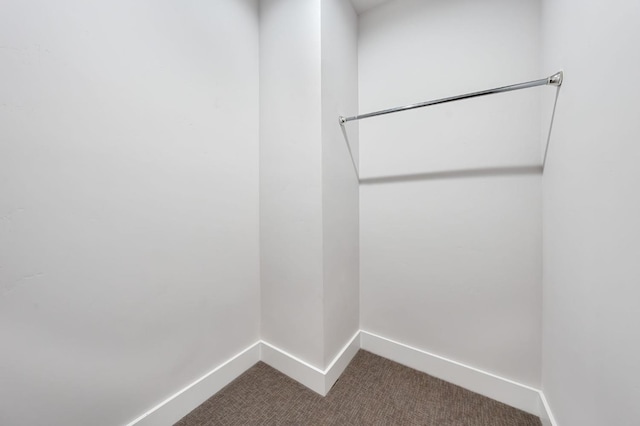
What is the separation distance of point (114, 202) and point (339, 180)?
40.7 inches

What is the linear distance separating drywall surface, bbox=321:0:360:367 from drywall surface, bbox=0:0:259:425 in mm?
525

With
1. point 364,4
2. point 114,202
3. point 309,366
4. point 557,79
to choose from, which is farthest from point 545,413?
point 364,4

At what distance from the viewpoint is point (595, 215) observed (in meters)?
0.65

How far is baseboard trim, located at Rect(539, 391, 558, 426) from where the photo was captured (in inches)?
36.0

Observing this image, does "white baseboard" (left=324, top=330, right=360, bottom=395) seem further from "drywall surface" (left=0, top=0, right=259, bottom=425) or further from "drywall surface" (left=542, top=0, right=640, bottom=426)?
"drywall surface" (left=542, top=0, right=640, bottom=426)

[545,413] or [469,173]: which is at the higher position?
[469,173]

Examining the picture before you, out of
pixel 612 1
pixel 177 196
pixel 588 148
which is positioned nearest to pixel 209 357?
pixel 177 196

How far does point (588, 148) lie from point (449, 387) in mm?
1275

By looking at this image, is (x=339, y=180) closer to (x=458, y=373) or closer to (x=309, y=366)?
(x=309, y=366)

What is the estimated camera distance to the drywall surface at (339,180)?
3.99 feet

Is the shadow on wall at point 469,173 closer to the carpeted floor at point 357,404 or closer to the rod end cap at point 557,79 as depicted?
the rod end cap at point 557,79

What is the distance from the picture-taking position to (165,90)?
988 mm

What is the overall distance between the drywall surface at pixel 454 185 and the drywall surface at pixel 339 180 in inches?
3.8

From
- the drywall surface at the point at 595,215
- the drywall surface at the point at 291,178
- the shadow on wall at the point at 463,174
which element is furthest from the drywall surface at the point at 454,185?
the drywall surface at the point at 291,178
